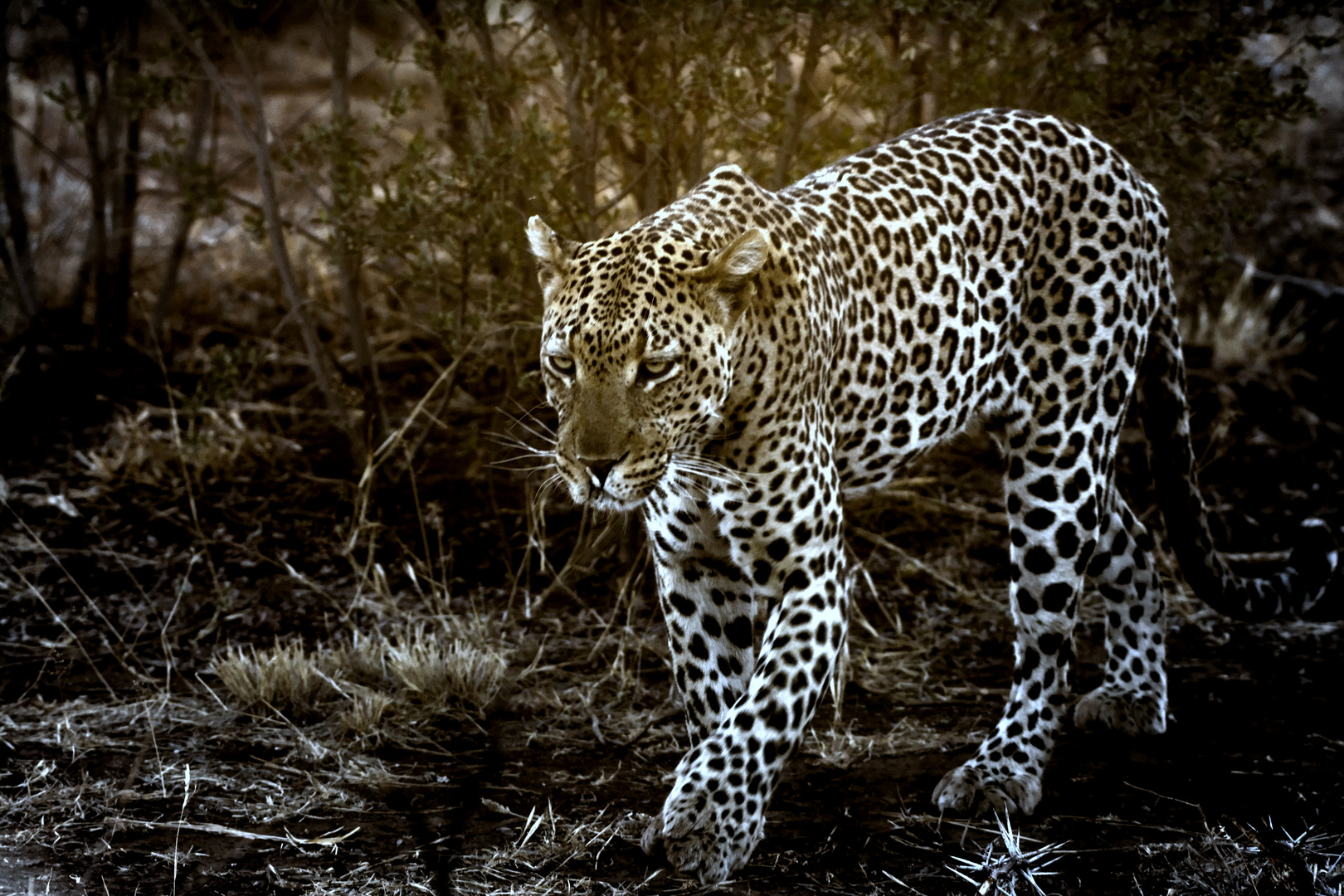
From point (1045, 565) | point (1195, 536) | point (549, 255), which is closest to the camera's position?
point (549, 255)

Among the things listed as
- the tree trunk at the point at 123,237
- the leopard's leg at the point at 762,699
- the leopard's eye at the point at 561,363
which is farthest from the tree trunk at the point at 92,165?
the leopard's leg at the point at 762,699

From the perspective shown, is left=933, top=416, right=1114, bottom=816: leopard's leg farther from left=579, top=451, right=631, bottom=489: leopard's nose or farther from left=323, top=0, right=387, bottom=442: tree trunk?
left=323, top=0, right=387, bottom=442: tree trunk

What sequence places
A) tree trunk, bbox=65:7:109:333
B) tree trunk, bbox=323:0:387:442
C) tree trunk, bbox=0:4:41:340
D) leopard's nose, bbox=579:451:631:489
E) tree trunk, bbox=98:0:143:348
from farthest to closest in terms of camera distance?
1. tree trunk, bbox=98:0:143:348
2. tree trunk, bbox=0:4:41:340
3. tree trunk, bbox=65:7:109:333
4. tree trunk, bbox=323:0:387:442
5. leopard's nose, bbox=579:451:631:489

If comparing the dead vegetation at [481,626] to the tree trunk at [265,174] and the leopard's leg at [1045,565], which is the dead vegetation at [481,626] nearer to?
the tree trunk at [265,174]

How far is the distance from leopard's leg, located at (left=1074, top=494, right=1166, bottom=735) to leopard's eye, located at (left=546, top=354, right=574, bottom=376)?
2.35 metres

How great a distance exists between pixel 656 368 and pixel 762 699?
37.9 inches

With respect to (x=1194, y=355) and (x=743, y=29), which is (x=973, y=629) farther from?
(x=1194, y=355)

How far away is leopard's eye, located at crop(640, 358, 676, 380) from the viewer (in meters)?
3.75

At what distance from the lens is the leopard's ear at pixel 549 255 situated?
13.0 feet

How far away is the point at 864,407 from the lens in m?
4.55

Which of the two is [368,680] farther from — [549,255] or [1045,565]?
[1045,565]

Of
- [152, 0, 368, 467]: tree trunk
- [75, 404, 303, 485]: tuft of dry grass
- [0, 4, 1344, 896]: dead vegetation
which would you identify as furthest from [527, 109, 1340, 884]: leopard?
[75, 404, 303, 485]: tuft of dry grass

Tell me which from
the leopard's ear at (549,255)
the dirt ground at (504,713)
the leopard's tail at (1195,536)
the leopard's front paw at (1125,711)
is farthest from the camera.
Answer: the leopard's front paw at (1125,711)

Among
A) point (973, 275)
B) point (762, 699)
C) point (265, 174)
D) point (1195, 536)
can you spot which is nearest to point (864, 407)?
point (973, 275)
